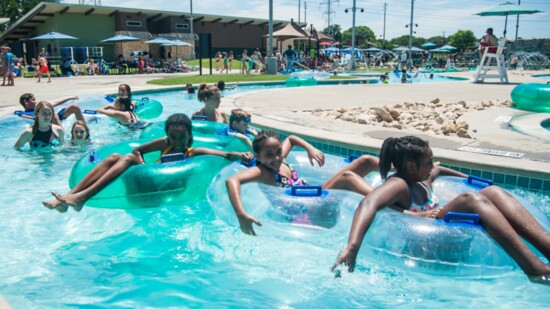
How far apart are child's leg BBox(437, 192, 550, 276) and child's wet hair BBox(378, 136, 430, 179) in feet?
1.11

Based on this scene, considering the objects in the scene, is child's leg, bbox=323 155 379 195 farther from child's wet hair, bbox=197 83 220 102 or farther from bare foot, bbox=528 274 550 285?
child's wet hair, bbox=197 83 220 102

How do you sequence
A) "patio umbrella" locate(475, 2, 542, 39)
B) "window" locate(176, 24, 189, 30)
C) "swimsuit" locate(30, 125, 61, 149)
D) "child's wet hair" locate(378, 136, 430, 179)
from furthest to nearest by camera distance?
"window" locate(176, 24, 189, 30)
"patio umbrella" locate(475, 2, 542, 39)
"swimsuit" locate(30, 125, 61, 149)
"child's wet hair" locate(378, 136, 430, 179)

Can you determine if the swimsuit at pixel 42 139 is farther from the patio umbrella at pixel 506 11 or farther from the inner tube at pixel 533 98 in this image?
the patio umbrella at pixel 506 11

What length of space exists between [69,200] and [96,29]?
112 ft

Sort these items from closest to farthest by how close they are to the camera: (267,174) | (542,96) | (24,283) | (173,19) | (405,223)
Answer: (405,223), (24,283), (267,174), (542,96), (173,19)

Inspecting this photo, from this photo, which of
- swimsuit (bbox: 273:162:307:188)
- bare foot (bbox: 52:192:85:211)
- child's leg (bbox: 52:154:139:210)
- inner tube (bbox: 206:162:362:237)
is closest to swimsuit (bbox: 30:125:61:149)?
child's leg (bbox: 52:154:139:210)

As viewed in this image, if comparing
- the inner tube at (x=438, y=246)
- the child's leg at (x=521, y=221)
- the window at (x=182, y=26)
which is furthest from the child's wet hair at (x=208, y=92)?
the window at (x=182, y=26)

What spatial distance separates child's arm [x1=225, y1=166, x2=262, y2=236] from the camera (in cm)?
302

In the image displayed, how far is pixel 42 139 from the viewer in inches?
241

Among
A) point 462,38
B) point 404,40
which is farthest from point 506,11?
point 404,40

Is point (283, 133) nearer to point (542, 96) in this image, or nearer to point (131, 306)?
point (131, 306)

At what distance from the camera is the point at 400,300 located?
2746 mm

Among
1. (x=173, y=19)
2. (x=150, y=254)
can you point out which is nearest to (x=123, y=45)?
(x=173, y=19)

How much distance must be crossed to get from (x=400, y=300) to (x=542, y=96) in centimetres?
736
